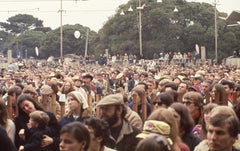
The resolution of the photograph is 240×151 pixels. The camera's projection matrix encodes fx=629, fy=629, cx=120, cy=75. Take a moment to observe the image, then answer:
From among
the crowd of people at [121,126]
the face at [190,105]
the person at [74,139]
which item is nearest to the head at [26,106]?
the crowd of people at [121,126]

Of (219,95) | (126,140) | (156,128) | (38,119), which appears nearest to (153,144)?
(156,128)

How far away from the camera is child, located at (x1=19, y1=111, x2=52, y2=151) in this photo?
24.2 feet

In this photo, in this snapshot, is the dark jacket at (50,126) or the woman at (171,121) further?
the dark jacket at (50,126)

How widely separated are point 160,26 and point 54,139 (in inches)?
2821

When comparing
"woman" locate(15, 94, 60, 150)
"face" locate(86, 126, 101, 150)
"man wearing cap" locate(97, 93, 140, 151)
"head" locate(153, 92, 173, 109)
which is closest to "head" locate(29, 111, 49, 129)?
"woman" locate(15, 94, 60, 150)

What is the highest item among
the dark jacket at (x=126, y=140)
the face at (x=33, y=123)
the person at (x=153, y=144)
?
the person at (x=153, y=144)

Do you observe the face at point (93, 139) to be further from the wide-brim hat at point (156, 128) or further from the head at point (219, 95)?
the head at point (219, 95)

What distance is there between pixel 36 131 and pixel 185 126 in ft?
6.35

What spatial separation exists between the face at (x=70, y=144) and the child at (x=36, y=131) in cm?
194

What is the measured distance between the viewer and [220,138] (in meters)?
5.25

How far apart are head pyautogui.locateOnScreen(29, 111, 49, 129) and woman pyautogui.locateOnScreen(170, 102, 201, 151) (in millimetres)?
1688

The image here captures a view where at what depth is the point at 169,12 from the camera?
79.8 meters

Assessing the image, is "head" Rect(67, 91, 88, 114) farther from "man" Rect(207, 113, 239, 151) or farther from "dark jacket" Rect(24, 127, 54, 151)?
"man" Rect(207, 113, 239, 151)

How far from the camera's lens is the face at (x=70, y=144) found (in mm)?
5414
